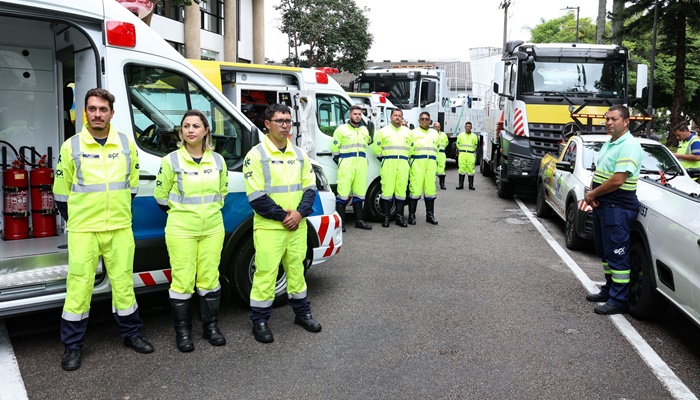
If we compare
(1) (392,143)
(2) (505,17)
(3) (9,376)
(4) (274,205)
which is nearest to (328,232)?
(4) (274,205)

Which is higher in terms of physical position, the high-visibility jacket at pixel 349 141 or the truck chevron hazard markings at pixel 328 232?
the high-visibility jacket at pixel 349 141

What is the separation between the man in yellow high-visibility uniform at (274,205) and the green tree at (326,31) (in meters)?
25.3

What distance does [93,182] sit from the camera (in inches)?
167

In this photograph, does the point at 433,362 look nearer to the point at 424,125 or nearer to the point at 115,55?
the point at 115,55

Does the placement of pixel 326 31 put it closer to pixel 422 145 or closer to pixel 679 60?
pixel 679 60

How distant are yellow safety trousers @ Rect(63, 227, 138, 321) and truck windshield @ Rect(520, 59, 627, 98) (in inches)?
390

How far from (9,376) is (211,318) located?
1383 mm

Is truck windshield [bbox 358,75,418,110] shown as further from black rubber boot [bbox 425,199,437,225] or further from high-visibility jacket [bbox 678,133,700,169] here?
high-visibility jacket [bbox 678,133,700,169]

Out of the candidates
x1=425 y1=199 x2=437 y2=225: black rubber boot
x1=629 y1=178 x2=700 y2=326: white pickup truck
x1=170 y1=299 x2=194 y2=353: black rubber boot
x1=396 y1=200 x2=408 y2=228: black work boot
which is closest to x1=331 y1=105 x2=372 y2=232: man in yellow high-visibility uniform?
x1=396 y1=200 x2=408 y2=228: black work boot

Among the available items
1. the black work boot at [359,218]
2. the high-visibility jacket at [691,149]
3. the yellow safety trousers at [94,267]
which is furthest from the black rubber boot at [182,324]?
the high-visibility jacket at [691,149]

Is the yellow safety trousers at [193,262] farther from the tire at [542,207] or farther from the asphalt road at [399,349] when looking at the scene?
the tire at [542,207]

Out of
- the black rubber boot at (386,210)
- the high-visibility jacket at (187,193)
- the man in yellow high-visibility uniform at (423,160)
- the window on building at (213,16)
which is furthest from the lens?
the window on building at (213,16)

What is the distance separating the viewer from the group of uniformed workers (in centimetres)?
557

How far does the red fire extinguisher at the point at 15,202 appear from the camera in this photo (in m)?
5.70
